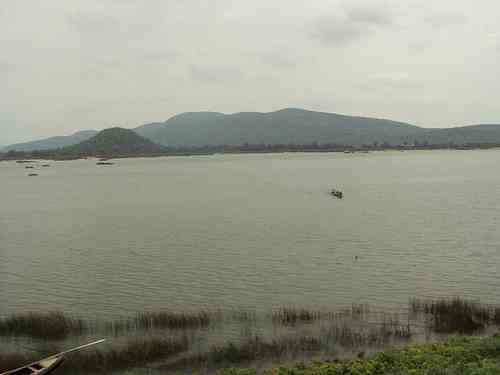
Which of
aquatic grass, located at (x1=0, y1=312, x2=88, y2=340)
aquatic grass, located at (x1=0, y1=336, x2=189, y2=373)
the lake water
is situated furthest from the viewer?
the lake water

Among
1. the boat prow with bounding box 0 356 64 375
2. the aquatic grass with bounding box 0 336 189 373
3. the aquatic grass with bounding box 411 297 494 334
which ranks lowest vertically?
the aquatic grass with bounding box 0 336 189 373

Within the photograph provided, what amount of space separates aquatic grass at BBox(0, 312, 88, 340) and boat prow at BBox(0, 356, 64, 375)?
4.93m

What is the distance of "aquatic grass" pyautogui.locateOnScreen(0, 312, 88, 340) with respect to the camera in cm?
2111

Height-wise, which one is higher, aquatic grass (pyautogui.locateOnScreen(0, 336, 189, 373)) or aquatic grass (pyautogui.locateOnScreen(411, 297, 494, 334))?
aquatic grass (pyautogui.locateOnScreen(411, 297, 494, 334))

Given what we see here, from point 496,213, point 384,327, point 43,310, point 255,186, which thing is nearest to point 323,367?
point 384,327

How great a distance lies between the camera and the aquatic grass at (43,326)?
2111cm

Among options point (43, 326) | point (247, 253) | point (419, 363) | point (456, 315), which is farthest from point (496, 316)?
point (43, 326)

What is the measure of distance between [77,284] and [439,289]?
20.6m

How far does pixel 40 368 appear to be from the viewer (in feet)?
51.5

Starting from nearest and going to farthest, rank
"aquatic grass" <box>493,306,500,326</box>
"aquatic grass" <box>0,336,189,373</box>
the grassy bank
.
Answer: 1. the grassy bank
2. "aquatic grass" <box>0,336,189,373</box>
3. "aquatic grass" <box>493,306,500,326</box>

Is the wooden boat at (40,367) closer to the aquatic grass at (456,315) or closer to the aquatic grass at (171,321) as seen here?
the aquatic grass at (171,321)

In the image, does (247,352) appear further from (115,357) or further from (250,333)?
(115,357)

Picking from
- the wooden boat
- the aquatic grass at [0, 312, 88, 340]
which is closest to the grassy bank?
the wooden boat

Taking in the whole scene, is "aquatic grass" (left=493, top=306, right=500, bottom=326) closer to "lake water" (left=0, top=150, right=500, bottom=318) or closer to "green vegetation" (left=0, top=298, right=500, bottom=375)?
"green vegetation" (left=0, top=298, right=500, bottom=375)
